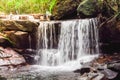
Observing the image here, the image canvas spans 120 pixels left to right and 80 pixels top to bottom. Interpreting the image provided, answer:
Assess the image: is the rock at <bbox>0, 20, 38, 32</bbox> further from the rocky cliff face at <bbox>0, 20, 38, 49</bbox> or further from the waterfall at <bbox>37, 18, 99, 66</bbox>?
the waterfall at <bbox>37, 18, 99, 66</bbox>

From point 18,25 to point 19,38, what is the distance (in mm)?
646

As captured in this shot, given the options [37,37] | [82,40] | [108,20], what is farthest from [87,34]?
[37,37]

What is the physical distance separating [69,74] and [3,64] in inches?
130

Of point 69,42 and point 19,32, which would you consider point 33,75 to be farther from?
point 19,32

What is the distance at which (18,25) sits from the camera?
12594 mm

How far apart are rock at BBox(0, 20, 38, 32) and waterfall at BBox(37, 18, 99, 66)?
68 cm

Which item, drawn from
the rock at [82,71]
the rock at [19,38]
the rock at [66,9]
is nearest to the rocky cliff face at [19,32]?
the rock at [19,38]

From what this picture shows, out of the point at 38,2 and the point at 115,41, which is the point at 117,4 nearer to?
the point at 115,41

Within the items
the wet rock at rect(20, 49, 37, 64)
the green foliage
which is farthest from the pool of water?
the green foliage

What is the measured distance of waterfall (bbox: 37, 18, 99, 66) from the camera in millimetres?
11984

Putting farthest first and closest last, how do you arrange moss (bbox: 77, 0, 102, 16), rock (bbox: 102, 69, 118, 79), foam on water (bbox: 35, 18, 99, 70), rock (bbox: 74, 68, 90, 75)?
moss (bbox: 77, 0, 102, 16) → foam on water (bbox: 35, 18, 99, 70) → rock (bbox: 74, 68, 90, 75) → rock (bbox: 102, 69, 118, 79)

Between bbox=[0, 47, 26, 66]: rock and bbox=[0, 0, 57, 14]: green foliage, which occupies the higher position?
bbox=[0, 0, 57, 14]: green foliage

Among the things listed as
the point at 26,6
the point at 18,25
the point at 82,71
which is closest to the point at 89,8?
the point at 18,25

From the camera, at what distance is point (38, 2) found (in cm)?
1659
